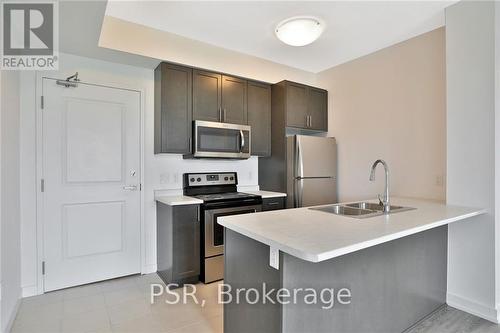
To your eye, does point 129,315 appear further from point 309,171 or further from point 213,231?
point 309,171

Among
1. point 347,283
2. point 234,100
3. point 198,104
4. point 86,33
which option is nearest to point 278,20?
point 234,100

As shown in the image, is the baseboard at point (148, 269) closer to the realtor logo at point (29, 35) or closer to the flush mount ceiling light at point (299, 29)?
the realtor logo at point (29, 35)

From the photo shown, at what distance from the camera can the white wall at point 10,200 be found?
191 centimetres

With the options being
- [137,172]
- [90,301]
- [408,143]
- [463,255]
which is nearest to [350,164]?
[408,143]

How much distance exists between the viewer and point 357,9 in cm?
252

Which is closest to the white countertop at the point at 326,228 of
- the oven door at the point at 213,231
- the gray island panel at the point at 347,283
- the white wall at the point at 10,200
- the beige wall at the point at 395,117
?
the gray island panel at the point at 347,283

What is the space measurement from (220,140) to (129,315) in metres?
1.92

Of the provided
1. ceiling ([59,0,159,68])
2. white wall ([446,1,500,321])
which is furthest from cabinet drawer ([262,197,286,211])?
ceiling ([59,0,159,68])

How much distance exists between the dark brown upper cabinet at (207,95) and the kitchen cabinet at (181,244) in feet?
3.51

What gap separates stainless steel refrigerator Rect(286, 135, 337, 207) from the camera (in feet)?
11.5

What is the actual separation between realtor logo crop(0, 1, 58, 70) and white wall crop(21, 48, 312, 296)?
0.13 meters

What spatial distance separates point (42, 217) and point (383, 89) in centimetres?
388

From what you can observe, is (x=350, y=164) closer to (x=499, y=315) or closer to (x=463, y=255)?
(x=463, y=255)

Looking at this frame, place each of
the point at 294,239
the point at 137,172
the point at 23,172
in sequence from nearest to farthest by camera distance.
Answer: the point at 294,239
the point at 23,172
the point at 137,172
